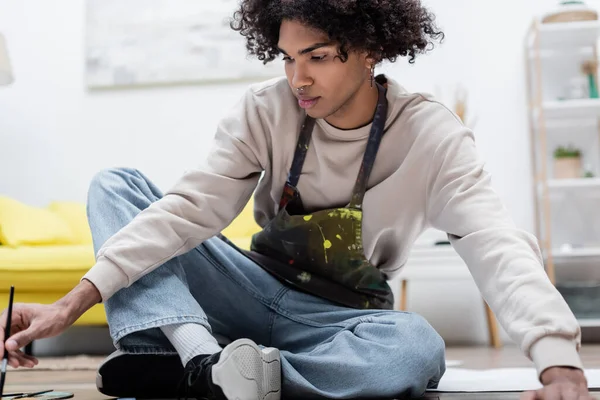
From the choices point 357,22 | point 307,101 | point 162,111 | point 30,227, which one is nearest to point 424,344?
point 307,101

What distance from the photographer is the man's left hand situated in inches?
31.5

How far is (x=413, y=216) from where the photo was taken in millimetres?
1302

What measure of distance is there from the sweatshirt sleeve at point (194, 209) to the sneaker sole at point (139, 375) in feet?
0.64

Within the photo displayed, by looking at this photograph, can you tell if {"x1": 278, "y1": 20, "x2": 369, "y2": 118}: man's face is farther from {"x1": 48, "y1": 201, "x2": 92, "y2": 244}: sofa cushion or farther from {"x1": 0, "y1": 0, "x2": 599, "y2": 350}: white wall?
{"x1": 0, "y1": 0, "x2": 599, "y2": 350}: white wall

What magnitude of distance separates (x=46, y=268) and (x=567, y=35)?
2503mm

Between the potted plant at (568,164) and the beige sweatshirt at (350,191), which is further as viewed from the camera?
the potted plant at (568,164)

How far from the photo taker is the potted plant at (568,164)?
3182mm

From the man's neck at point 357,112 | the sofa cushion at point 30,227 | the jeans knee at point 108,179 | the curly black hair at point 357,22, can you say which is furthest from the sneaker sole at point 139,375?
the sofa cushion at point 30,227

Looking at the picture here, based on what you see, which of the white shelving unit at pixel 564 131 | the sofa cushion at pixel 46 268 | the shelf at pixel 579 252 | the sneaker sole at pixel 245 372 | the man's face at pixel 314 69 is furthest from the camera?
the white shelving unit at pixel 564 131

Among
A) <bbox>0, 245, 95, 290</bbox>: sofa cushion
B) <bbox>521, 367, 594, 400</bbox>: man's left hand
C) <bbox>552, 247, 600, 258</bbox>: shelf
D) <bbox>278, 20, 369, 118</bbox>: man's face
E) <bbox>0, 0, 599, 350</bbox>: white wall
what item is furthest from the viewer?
<bbox>0, 0, 599, 350</bbox>: white wall

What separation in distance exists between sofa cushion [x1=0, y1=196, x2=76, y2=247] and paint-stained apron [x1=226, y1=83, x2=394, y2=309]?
6.05 ft

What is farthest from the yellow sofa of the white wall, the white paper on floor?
the white paper on floor

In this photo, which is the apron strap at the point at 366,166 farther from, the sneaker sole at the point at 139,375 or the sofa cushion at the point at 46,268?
the sofa cushion at the point at 46,268

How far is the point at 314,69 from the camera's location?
4.09ft
